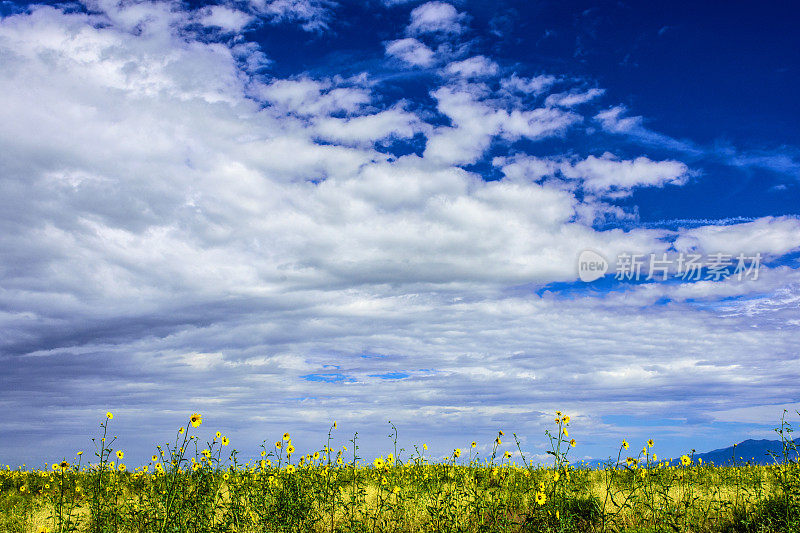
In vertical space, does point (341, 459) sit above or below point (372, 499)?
above

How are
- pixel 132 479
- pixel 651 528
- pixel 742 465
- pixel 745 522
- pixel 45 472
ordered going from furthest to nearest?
pixel 45 472 → pixel 132 479 → pixel 742 465 → pixel 745 522 → pixel 651 528

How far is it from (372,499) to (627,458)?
203 inches

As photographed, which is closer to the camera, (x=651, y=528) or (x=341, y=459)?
(x=651, y=528)

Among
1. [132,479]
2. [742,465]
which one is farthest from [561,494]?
[132,479]

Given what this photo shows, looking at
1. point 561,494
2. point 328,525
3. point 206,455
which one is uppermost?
point 206,455

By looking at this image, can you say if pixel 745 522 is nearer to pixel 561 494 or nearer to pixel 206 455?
pixel 561 494

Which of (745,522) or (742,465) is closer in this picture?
(745,522)

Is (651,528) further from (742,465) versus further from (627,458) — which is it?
(742,465)

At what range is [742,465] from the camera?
13.9 metres

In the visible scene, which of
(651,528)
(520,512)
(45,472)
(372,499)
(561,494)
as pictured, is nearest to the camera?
(651,528)

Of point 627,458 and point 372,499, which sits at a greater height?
point 627,458

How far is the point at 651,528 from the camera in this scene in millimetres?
7109

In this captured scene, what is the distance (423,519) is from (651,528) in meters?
3.56

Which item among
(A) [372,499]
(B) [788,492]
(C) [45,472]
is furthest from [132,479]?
(B) [788,492]
